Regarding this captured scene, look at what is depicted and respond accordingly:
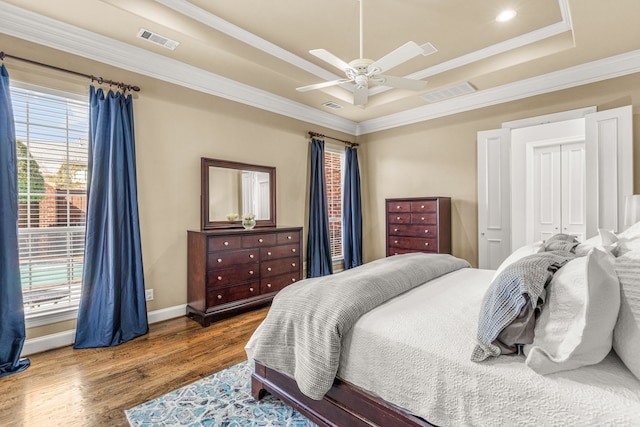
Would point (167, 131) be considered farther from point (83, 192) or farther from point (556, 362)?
point (556, 362)

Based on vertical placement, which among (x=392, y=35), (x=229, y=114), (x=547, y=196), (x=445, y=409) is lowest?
(x=445, y=409)

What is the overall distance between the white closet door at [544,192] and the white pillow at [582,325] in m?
3.11

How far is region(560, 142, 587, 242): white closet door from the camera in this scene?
361 cm

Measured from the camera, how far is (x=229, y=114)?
4078 millimetres

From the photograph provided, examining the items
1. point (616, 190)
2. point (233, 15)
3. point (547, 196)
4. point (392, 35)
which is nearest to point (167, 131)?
point (233, 15)

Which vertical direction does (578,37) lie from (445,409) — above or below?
above

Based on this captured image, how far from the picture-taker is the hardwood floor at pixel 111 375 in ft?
6.36

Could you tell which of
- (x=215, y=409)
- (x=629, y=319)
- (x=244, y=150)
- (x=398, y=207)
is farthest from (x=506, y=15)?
(x=215, y=409)

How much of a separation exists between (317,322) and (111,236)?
2338mm

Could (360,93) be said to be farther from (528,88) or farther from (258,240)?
(528,88)

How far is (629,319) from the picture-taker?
3.54ft

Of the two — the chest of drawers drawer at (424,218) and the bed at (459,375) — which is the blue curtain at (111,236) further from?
the chest of drawers drawer at (424,218)

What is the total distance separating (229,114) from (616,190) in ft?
14.5

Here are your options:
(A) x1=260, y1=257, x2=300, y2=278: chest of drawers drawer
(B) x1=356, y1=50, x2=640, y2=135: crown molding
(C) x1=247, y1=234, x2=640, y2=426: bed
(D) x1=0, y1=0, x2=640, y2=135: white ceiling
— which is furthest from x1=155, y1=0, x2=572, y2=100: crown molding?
(C) x1=247, y1=234, x2=640, y2=426: bed
